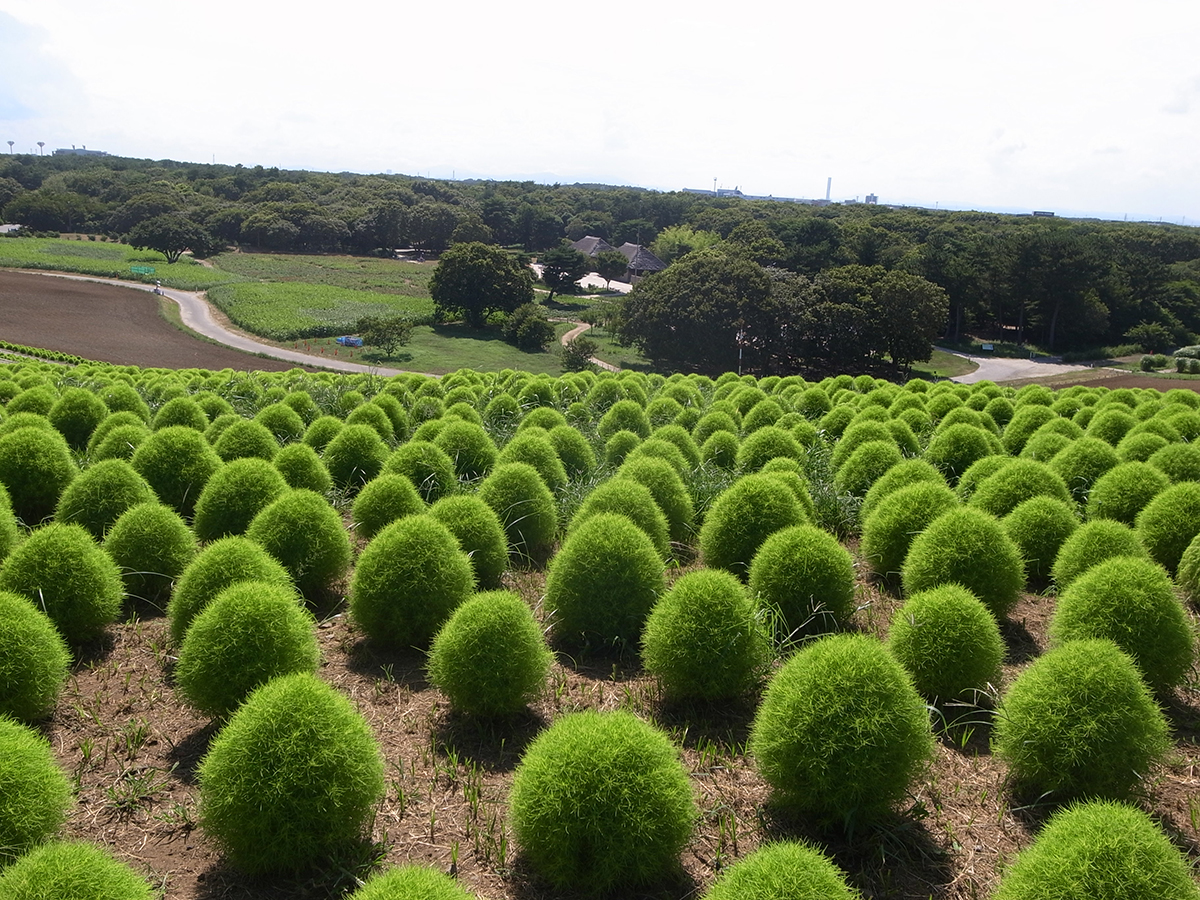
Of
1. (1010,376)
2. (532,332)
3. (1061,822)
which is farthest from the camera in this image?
(532,332)

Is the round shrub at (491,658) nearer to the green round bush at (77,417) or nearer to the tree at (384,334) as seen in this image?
the green round bush at (77,417)

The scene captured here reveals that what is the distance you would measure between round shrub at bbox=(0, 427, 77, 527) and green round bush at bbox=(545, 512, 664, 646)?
628 centimetres

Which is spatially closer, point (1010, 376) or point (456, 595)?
point (456, 595)

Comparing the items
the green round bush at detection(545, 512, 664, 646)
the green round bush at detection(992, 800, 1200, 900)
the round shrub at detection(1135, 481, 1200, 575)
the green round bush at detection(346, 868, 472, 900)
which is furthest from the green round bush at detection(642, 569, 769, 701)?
the round shrub at detection(1135, 481, 1200, 575)

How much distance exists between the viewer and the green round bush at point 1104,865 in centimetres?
360

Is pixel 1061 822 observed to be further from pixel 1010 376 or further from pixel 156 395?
pixel 1010 376

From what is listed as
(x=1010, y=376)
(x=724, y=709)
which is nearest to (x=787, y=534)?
(x=724, y=709)

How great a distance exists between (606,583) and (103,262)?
88.0 meters

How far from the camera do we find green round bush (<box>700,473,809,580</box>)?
25.3ft

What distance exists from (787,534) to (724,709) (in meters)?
1.66

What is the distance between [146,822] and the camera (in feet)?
15.5

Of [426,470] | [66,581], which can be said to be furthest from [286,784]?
[426,470]

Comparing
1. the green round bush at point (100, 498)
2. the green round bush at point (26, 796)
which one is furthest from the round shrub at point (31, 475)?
the green round bush at point (26, 796)

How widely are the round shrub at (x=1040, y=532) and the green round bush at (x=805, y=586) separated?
240cm
